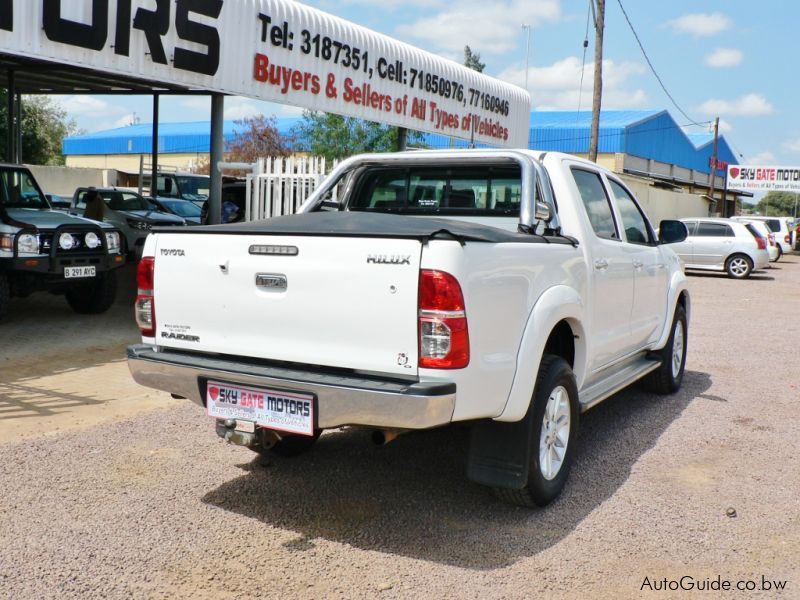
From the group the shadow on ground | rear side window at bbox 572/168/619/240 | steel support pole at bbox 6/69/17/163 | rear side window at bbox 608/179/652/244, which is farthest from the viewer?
steel support pole at bbox 6/69/17/163

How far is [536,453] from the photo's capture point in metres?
4.32

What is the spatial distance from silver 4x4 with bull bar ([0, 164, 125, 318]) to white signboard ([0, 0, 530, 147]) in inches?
79.4

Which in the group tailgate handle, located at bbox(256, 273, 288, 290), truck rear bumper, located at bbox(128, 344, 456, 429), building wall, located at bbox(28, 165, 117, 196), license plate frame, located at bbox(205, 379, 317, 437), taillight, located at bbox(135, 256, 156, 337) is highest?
building wall, located at bbox(28, 165, 117, 196)

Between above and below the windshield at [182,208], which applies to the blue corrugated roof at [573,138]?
above

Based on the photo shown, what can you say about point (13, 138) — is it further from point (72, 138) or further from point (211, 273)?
point (72, 138)

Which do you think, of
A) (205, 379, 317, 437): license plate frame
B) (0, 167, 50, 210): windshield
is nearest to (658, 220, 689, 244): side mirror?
(205, 379, 317, 437): license plate frame

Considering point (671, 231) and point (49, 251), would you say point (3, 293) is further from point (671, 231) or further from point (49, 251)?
point (671, 231)

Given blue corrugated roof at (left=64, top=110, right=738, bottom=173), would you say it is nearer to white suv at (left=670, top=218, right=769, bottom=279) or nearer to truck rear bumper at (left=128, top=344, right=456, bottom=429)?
white suv at (left=670, top=218, right=769, bottom=279)

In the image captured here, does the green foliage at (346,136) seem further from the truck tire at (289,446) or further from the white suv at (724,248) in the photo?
the truck tire at (289,446)

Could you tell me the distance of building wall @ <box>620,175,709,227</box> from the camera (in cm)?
3894

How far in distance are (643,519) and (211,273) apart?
262 centimetres

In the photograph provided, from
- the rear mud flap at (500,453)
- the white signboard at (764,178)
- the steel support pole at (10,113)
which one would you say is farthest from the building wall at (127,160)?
the rear mud flap at (500,453)

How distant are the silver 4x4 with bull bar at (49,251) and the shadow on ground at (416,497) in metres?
5.86

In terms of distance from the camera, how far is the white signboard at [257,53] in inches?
384
